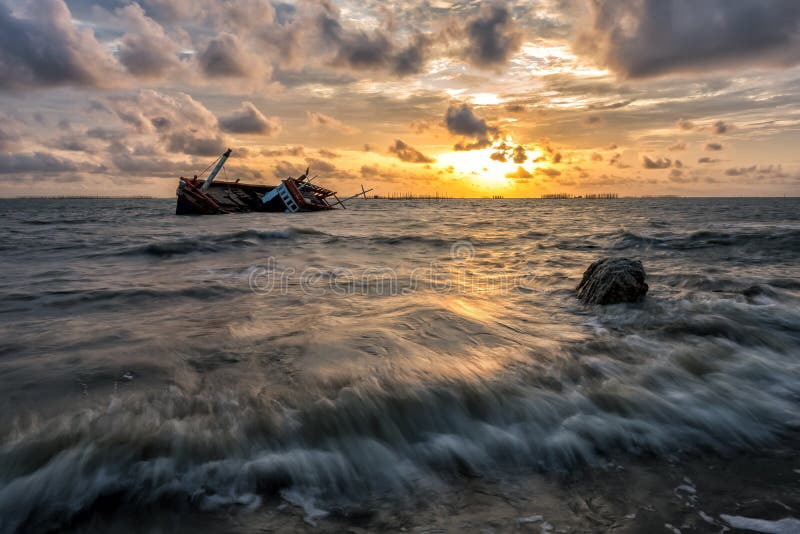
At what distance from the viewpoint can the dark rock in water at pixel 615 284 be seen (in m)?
6.68

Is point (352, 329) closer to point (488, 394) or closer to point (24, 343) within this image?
point (488, 394)

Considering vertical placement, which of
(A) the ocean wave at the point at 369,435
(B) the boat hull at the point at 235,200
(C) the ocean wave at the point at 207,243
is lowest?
(A) the ocean wave at the point at 369,435

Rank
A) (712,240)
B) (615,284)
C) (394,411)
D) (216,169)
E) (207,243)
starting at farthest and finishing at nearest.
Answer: (216,169), (712,240), (207,243), (615,284), (394,411)

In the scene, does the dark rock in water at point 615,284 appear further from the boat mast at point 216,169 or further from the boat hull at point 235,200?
the boat mast at point 216,169

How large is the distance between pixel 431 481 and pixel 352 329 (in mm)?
2953

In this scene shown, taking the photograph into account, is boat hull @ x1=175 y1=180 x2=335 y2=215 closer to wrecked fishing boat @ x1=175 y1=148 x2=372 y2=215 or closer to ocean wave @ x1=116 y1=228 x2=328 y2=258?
wrecked fishing boat @ x1=175 y1=148 x2=372 y2=215

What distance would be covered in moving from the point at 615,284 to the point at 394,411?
491 cm

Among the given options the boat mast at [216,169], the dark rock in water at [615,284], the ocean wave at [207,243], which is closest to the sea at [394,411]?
the dark rock in water at [615,284]

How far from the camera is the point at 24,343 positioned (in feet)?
16.1

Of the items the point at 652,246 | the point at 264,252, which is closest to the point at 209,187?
the point at 264,252

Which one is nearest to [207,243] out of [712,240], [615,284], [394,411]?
[615,284]

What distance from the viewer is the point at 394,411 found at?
3.44 meters

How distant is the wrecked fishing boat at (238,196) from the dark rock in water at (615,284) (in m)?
34.8

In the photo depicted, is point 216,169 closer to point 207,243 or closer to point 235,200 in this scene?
point 235,200
